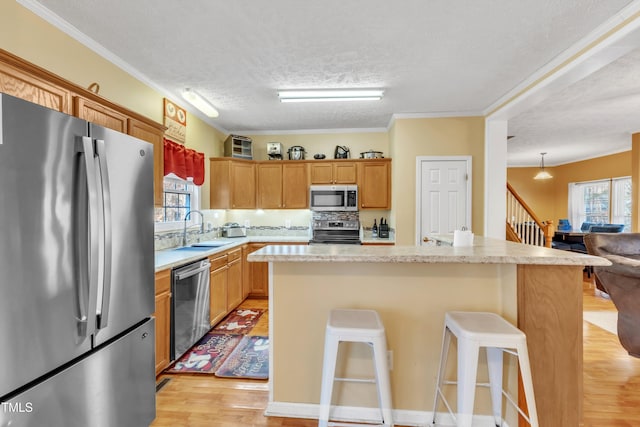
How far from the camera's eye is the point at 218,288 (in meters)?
3.32

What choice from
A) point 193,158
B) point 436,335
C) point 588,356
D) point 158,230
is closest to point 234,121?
point 193,158

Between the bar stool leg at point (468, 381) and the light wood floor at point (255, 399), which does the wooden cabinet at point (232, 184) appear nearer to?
the light wood floor at point (255, 399)

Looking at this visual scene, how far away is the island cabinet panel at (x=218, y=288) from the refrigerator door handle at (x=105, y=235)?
177cm

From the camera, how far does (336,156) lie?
4.74 metres

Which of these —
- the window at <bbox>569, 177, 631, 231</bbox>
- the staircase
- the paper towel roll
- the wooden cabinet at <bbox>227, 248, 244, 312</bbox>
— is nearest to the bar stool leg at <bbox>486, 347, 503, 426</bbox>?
the paper towel roll

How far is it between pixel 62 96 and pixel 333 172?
3.42 meters

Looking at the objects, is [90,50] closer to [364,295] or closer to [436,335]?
[364,295]

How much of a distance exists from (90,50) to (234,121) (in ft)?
7.08

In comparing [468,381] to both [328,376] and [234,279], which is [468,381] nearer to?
[328,376]

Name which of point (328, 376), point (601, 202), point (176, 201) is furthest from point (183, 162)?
point (601, 202)

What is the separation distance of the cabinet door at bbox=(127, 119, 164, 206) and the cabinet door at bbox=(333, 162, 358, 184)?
2.64m

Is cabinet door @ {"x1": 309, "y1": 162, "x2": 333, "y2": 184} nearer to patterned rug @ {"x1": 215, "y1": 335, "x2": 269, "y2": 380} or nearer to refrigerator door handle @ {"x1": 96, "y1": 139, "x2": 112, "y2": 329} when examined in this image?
patterned rug @ {"x1": 215, "y1": 335, "x2": 269, "y2": 380}

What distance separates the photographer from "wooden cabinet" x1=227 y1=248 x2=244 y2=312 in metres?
3.66

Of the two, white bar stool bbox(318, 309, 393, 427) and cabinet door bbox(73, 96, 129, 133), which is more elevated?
cabinet door bbox(73, 96, 129, 133)
